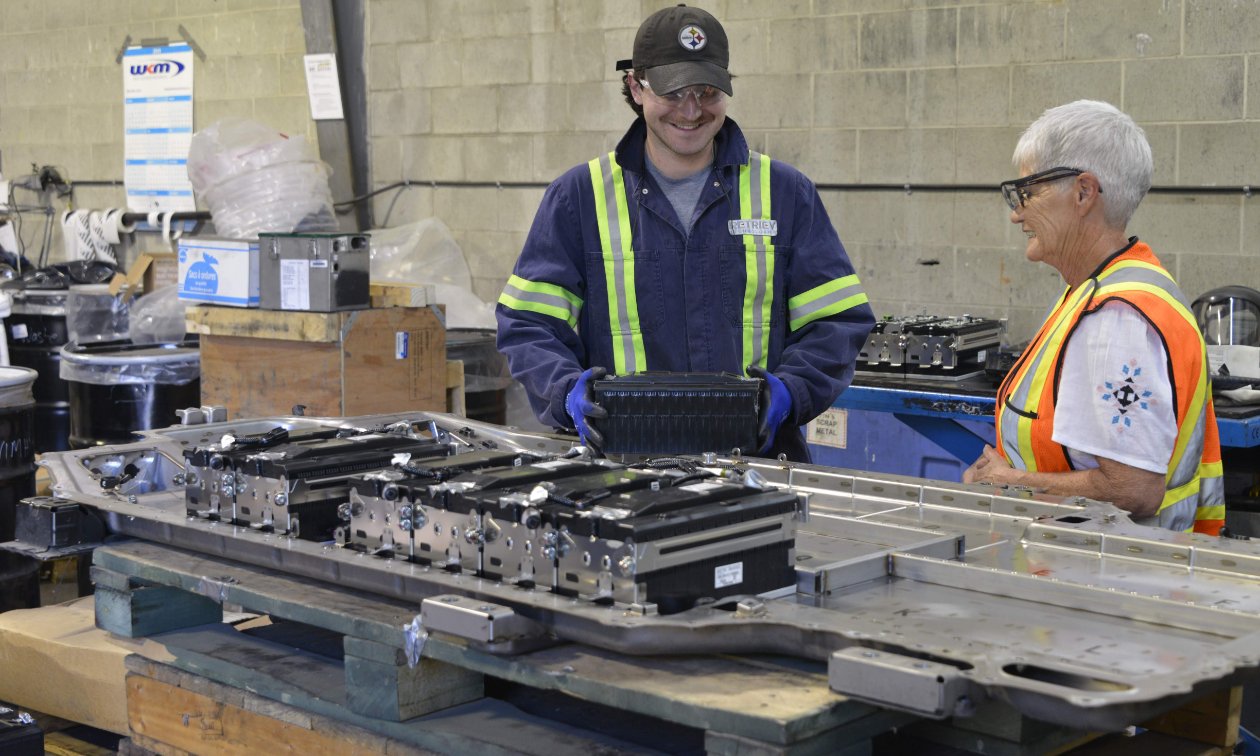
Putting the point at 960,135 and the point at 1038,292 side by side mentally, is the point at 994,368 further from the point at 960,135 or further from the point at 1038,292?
the point at 960,135

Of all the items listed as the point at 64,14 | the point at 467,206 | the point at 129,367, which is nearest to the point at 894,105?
→ the point at 467,206

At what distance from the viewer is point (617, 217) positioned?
104 inches

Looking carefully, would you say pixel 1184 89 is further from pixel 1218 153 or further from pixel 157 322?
pixel 157 322

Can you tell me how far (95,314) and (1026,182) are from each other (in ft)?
15.7

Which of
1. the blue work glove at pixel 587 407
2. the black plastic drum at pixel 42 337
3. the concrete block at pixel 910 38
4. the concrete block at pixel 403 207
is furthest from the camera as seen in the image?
the concrete block at pixel 403 207

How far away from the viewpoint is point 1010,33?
482cm

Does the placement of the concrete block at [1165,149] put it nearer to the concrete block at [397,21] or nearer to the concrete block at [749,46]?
the concrete block at [749,46]

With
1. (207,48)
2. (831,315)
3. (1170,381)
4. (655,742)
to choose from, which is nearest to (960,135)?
(831,315)

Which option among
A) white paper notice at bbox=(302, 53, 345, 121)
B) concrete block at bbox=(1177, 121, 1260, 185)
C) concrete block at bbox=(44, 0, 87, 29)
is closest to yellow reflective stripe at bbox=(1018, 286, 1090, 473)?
concrete block at bbox=(1177, 121, 1260, 185)

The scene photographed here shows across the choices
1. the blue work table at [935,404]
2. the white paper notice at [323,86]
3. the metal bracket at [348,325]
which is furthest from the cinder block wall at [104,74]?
the blue work table at [935,404]

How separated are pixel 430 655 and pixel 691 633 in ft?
1.26

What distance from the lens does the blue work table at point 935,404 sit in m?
3.90

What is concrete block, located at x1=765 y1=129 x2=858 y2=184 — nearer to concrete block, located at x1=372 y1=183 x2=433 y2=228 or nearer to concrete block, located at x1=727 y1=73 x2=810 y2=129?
concrete block, located at x1=727 y1=73 x2=810 y2=129

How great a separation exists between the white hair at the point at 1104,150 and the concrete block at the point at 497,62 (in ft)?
14.4
